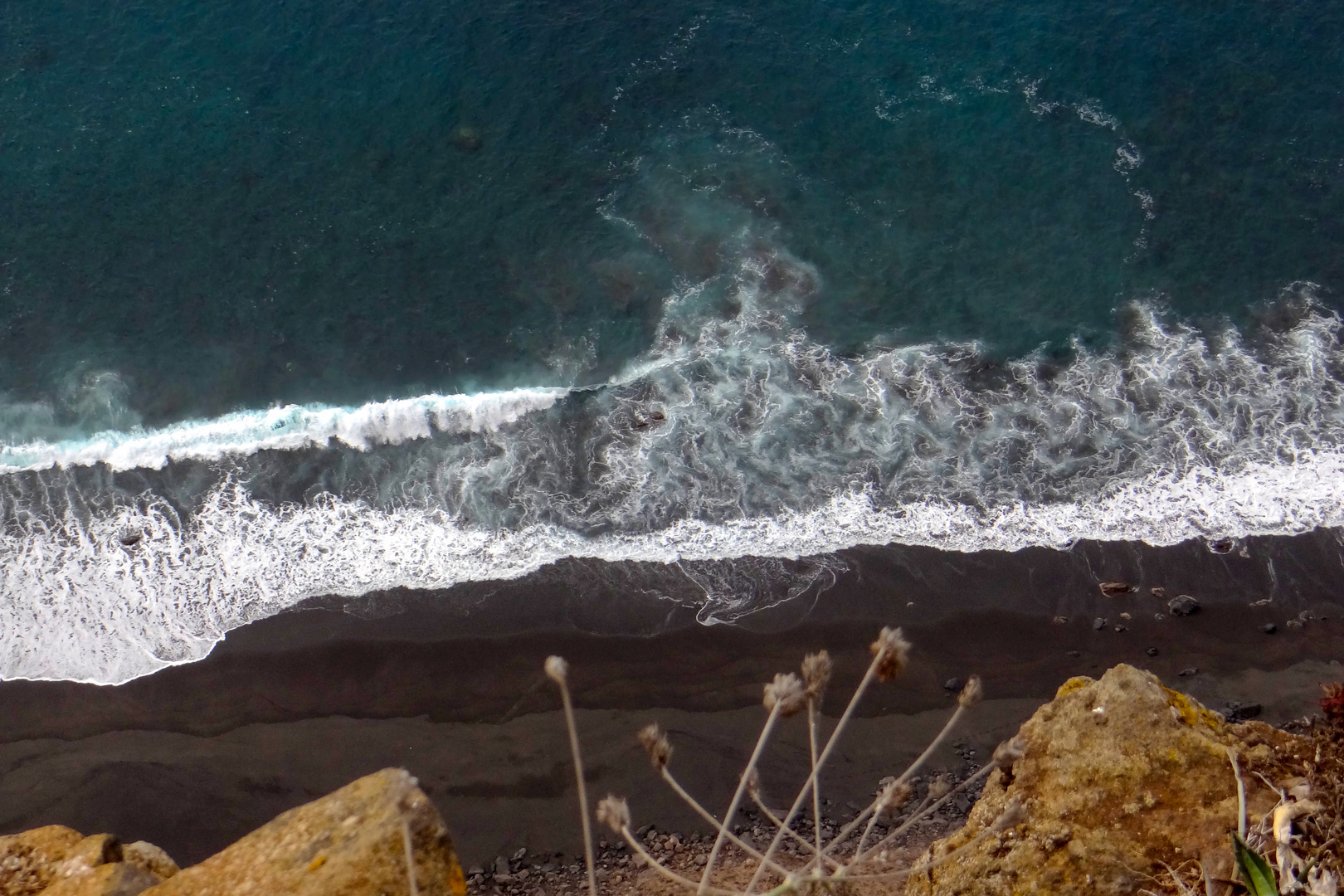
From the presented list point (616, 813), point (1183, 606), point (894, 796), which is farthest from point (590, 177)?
point (616, 813)

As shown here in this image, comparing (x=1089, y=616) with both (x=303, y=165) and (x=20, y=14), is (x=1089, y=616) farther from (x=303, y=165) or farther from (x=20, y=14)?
(x=20, y=14)

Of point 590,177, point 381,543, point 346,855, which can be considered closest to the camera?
point 346,855

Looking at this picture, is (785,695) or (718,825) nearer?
(785,695)

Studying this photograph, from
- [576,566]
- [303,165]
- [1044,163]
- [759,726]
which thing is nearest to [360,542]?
[576,566]

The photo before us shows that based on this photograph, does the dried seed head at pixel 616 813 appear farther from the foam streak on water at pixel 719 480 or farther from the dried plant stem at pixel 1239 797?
the foam streak on water at pixel 719 480

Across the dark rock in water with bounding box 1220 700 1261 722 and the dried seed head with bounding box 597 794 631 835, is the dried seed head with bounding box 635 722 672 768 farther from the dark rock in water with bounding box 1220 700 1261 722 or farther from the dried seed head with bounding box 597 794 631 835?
the dark rock in water with bounding box 1220 700 1261 722

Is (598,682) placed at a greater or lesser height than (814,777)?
lesser

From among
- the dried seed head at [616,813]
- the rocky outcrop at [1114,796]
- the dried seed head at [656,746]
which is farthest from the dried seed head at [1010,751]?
the dried seed head at [616,813]

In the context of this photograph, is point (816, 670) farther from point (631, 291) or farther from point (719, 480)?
point (631, 291)
